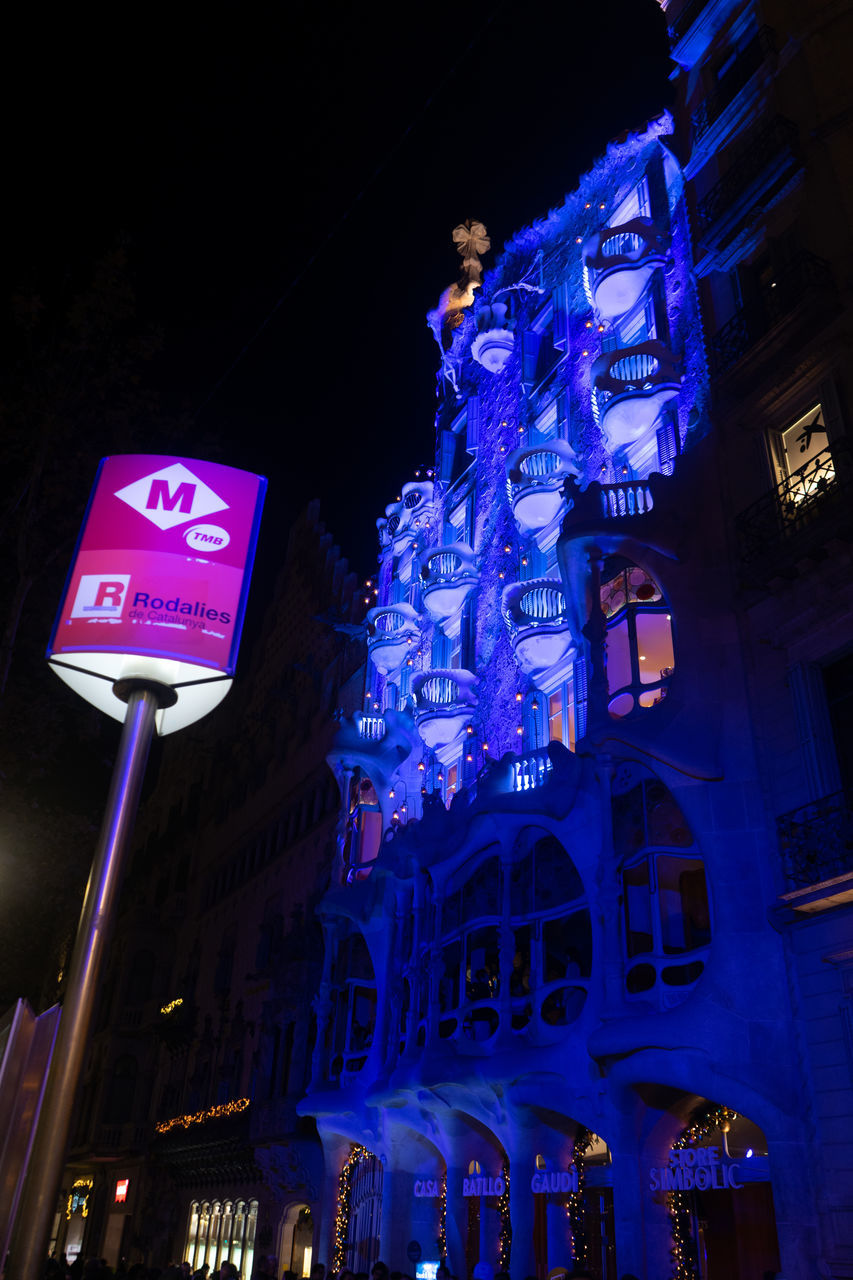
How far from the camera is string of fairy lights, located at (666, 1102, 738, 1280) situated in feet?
47.1

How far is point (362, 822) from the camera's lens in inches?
1094

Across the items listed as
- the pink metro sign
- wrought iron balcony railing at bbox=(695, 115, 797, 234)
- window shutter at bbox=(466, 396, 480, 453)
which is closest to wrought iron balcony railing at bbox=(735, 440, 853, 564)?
wrought iron balcony railing at bbox=(695, 115, 797, 234)

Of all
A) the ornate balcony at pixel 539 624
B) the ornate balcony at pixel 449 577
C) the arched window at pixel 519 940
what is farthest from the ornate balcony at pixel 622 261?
the arched window at pixel 519 940

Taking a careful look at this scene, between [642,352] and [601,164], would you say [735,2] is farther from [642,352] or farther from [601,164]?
[642,352]

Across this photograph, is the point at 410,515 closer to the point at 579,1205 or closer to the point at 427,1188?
the point at 427,1188

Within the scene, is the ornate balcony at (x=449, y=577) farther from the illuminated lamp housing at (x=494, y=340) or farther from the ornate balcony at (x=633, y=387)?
the ornate balcony at (x=633, y=387)

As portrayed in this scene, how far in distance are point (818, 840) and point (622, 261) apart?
1395cm

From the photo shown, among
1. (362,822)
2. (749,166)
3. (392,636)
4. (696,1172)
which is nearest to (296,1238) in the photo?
(362,822)

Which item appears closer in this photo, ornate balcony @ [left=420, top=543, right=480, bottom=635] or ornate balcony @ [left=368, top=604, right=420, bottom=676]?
ornate balcony @ [left=420, top=543, right=480, bottom=635]

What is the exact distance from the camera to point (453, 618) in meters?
27.8

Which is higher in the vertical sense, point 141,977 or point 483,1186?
point 141,977

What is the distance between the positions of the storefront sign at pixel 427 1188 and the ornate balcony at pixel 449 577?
1407cm

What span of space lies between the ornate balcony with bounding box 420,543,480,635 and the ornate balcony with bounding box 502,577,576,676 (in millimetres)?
4322

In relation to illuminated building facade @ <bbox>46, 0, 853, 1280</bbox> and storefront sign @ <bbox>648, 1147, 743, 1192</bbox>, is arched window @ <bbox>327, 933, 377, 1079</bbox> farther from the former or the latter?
storefront sign @ <bbox>648, 1147, 743, 1192</bbox>
